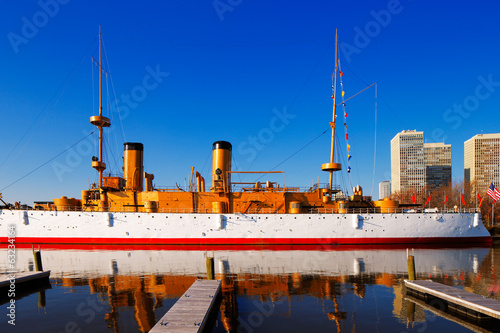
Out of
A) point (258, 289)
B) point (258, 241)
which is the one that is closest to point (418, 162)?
point (258, 241)

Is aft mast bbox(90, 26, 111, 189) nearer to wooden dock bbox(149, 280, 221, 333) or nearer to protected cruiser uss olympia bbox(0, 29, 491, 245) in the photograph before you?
protected cruiser uss olympia bbox(0, 29, 491, 245)

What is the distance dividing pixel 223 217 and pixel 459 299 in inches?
715

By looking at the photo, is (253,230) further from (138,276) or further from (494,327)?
(494,327)

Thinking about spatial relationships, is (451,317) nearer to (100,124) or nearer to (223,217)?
(223,217)

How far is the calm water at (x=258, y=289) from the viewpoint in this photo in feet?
28.8

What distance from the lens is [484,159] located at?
134 m

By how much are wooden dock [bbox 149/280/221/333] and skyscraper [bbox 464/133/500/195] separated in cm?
15593

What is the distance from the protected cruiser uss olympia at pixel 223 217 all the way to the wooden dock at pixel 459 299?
13864 mm

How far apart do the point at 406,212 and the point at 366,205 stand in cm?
327

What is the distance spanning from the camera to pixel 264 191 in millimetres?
27109

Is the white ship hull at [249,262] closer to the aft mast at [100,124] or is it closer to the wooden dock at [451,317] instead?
the wooden dock at [451,317]

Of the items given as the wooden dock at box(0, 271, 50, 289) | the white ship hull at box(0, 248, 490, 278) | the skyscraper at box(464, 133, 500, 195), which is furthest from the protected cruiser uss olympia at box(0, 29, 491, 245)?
the skyscraper at box(464, 133, 500, 195)

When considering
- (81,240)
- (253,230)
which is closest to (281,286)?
(253,230)

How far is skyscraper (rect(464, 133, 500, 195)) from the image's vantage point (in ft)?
431
